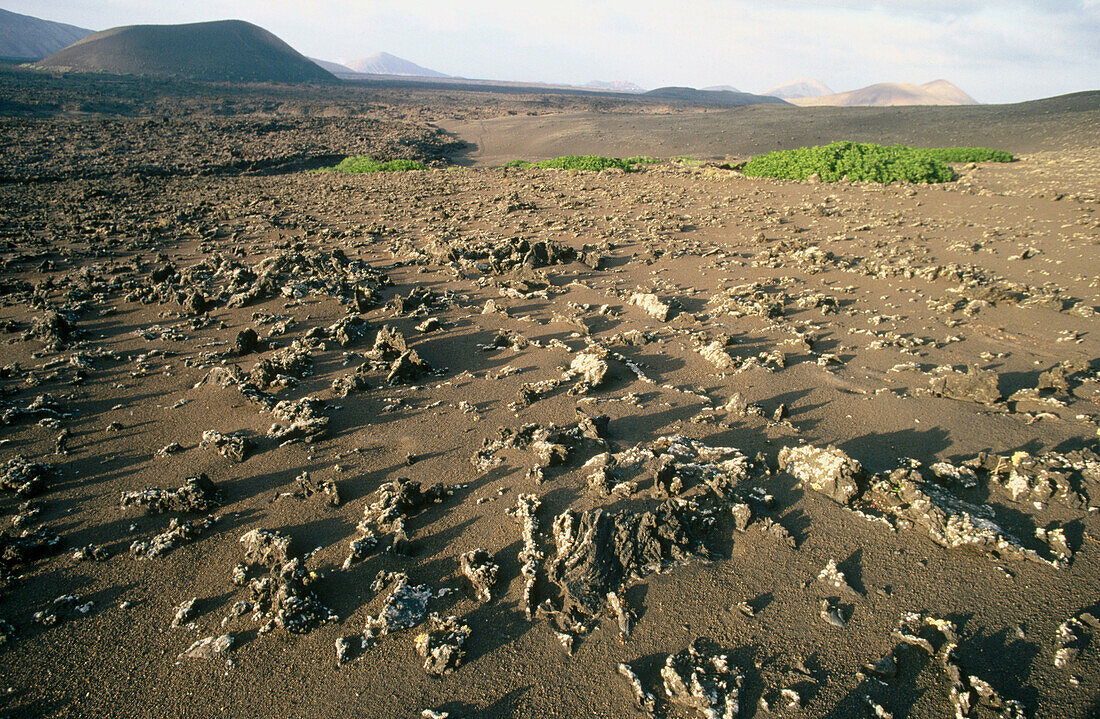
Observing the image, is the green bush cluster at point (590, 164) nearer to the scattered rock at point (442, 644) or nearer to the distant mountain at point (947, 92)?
the scattered rock at point (442, 644)

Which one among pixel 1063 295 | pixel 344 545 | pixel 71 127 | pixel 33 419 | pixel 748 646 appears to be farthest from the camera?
pixel 71 127

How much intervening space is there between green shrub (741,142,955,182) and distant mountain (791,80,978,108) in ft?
398

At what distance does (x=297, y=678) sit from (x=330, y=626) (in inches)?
11.2

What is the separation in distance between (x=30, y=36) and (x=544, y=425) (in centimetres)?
13759

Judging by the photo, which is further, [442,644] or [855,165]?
[855,165]

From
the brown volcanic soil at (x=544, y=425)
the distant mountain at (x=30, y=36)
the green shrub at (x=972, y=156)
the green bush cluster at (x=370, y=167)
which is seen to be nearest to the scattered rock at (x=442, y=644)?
the brown volcanic soil at (x=544, y=425)

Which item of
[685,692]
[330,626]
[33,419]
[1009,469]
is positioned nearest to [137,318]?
[33,419]

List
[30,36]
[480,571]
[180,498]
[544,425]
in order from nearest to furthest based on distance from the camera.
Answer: [480,571]
[180,498]
[544,425]
[30,36]

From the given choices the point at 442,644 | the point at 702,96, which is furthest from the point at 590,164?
the point at 702,96

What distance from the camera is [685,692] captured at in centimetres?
243

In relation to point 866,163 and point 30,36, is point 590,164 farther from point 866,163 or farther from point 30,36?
point 30,36

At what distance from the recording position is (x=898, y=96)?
125250mm

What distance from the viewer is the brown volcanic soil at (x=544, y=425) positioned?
8.46ft

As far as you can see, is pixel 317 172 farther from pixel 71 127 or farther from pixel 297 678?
pixel 297 678
